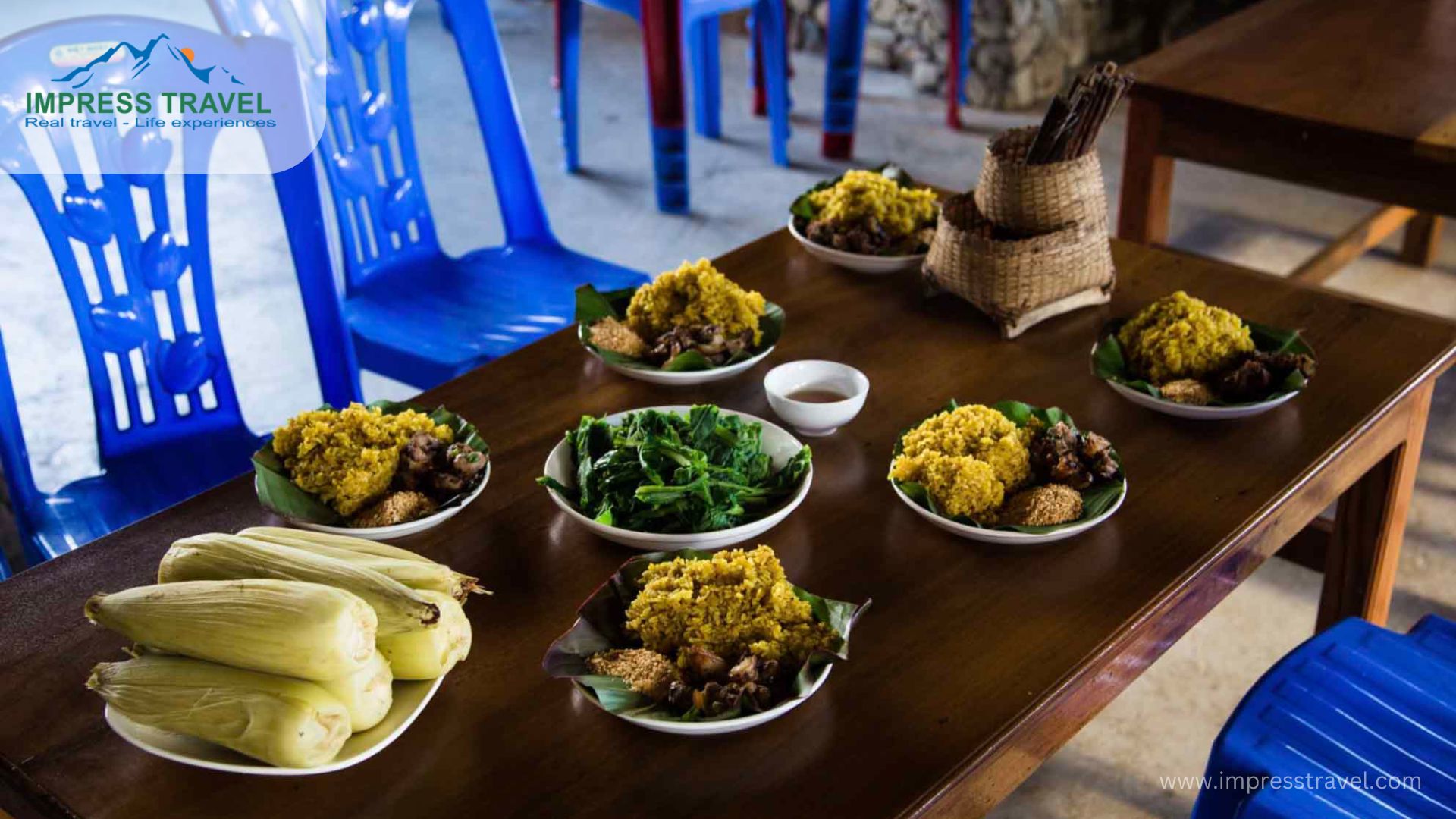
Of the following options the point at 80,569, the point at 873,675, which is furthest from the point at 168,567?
the point at 873,675

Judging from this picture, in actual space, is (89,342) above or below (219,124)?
below

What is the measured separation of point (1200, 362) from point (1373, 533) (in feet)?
1.66

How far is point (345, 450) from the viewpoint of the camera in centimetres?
134

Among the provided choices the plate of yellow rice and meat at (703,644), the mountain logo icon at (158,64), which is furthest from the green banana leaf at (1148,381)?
the mountain logo icon at (158,64)

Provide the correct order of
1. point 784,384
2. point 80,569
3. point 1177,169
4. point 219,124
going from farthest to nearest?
point 1177,169, point 219,124, point 784,384, point 80,569

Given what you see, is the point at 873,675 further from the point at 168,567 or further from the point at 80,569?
the point at 80,569

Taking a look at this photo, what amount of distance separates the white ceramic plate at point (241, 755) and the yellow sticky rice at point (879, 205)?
110 cm

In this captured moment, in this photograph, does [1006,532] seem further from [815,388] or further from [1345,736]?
[1345,736]

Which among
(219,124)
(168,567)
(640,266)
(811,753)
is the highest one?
(219,124)

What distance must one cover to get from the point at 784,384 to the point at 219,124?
111cm

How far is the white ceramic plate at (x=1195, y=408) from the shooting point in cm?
149

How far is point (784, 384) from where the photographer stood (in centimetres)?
154

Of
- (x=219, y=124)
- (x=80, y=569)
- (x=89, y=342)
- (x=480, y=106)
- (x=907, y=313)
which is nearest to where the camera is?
(x=80, y=569)

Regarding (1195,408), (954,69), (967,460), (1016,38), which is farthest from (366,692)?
(1016,38)
